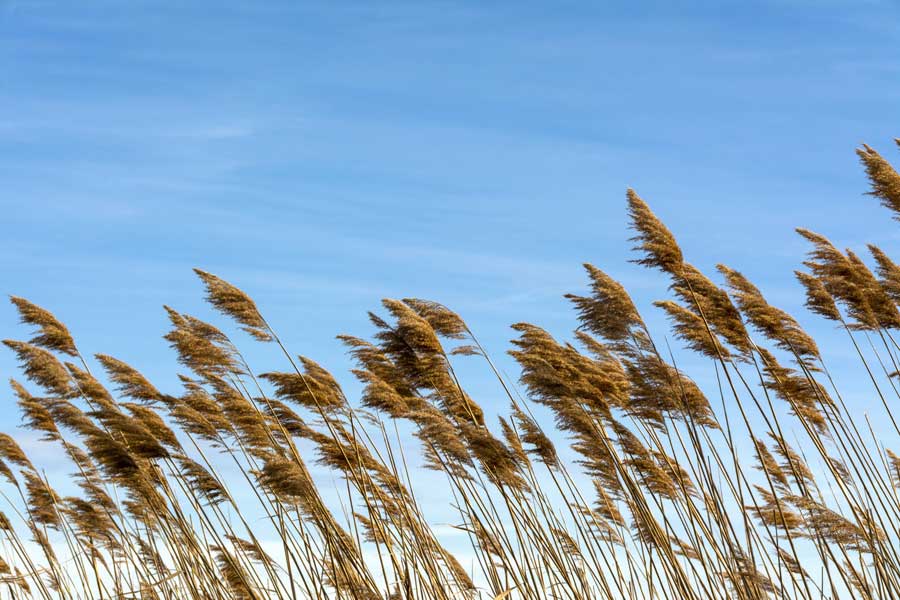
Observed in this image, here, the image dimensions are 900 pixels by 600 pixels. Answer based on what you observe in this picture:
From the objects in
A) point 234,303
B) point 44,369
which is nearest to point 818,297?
point 234,303

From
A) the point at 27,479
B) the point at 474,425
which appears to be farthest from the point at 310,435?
the point at 27,479

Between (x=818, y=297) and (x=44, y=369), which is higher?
(x=44, y=369)


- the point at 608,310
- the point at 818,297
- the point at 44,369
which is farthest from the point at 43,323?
the point at 818,297

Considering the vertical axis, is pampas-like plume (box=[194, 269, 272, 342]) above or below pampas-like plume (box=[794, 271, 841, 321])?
above

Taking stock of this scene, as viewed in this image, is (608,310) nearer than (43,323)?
Yes

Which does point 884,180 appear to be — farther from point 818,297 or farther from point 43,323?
point 43,323

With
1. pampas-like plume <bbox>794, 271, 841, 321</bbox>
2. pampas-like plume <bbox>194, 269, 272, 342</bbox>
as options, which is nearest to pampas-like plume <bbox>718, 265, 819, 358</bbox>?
pampas-like plume <bbox>794, 271, 841, 321</bbox>

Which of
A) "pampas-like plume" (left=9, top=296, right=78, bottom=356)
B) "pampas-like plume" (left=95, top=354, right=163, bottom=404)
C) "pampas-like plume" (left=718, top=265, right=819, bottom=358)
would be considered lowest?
"pampas-like plume" (left=718, top=265, right=819, bottom=358)

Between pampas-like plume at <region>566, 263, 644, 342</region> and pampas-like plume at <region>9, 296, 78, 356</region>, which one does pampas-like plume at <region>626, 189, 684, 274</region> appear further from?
pampas-like plume at <region>9, 296, 78, 356</region>

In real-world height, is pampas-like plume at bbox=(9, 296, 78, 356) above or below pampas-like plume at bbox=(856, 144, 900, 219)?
above

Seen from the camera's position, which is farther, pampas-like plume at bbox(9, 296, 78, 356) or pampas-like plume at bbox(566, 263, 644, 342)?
pampas-like plume at bbox(9, 296, 78, 356)

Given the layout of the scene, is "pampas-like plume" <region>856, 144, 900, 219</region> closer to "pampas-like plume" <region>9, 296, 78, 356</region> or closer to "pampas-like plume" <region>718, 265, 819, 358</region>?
"pampas-like plume" <region>718, 265, 819, 358</region>

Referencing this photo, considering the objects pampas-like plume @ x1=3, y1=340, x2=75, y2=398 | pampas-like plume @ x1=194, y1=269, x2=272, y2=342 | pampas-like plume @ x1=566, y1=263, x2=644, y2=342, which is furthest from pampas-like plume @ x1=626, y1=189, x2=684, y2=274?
pampas-like plume @ x1=3, y1=340, x2=75, y2=398

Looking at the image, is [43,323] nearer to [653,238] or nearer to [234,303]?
[234,303]
